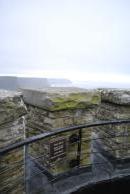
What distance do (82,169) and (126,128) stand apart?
0.93 metres

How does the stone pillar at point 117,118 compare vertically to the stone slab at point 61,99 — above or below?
below

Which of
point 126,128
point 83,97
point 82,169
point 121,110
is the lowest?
point 82,169

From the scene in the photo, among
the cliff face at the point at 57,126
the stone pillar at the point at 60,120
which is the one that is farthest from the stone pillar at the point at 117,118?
the stone pillar at the point at 60,120

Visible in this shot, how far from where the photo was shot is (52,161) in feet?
9.12

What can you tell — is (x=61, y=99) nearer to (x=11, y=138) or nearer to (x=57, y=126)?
(x=57, y=126)

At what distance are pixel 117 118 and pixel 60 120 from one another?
103cm

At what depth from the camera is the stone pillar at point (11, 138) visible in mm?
A: 2139

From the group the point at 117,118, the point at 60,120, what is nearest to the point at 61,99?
the point at 60,120

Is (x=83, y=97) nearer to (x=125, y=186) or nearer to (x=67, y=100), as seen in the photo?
(x=67, y=100)

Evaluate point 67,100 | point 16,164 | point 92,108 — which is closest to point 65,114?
point 67,100

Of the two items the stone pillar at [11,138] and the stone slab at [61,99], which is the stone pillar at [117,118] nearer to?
the stone slab at [61,99]

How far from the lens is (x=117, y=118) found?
11.0 feet

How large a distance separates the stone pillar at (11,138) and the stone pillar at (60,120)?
0.41 meters

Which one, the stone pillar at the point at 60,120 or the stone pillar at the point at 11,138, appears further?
the stone pillar at the point at 60,120
